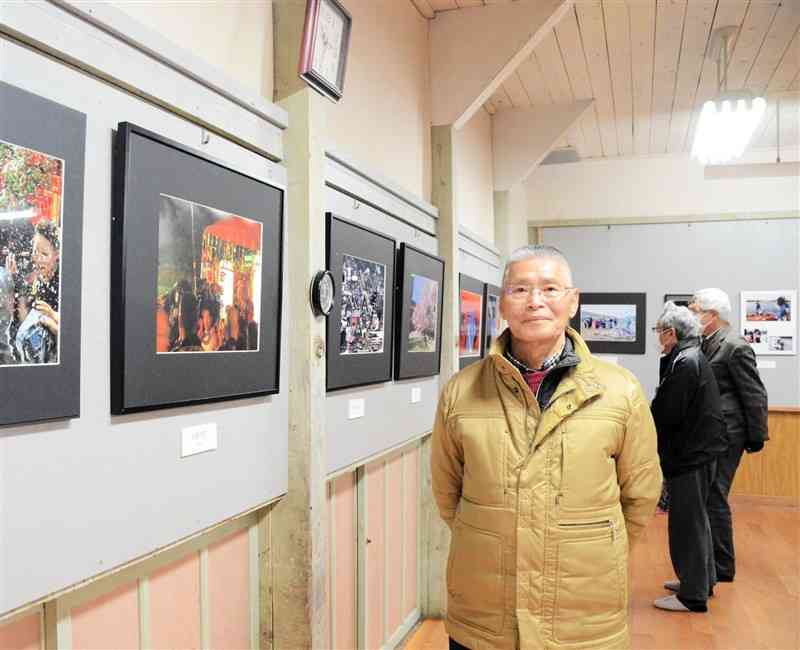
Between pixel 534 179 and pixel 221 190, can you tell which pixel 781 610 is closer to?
pixel 221 190

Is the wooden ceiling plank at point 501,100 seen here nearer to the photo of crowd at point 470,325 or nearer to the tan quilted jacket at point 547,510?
the photo of crowd at point 470,325

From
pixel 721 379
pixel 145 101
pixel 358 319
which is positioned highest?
pixel 145 101

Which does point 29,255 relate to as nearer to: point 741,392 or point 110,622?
point 110,622

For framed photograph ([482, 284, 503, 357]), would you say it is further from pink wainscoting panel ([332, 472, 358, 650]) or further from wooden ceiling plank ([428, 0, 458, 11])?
pink wainscoting panel ([332, 472, 358, 650])

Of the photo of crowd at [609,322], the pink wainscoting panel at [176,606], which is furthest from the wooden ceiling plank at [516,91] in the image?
the pink wainscoting panel at [176,606]

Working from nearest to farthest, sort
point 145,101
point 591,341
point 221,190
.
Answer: point 145,101 → point 221,190 → point 591,341

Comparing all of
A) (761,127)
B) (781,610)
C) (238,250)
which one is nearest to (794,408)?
(761,127)

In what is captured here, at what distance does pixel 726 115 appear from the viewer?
185 inches

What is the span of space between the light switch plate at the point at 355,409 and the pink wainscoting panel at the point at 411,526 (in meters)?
0.97

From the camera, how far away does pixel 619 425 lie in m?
2.01

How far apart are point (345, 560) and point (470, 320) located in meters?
Result: 2.18

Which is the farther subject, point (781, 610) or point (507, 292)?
point (781, 610)

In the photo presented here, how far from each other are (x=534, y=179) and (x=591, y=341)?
6.16 ft

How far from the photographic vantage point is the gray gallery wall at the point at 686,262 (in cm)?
730
